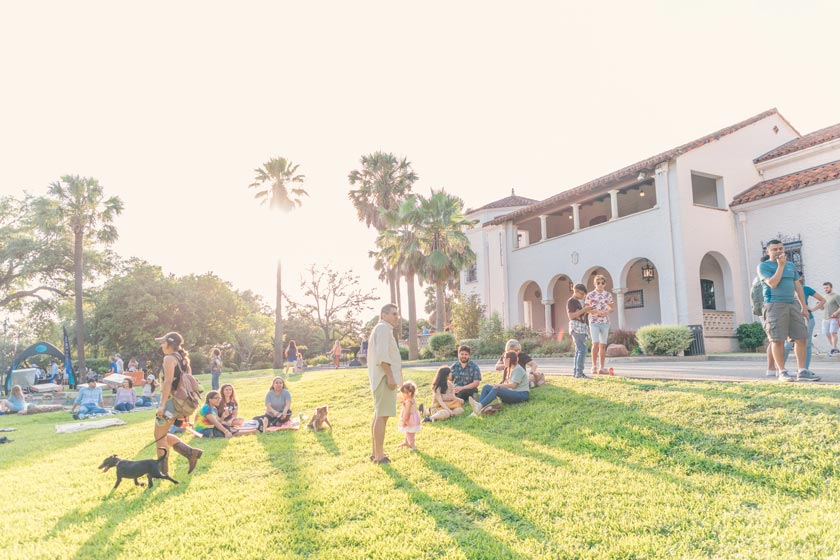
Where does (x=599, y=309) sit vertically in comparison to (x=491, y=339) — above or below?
above

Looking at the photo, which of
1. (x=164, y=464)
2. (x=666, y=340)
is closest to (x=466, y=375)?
(x=164, y=464)

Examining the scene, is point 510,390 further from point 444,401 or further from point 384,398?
point 384,398

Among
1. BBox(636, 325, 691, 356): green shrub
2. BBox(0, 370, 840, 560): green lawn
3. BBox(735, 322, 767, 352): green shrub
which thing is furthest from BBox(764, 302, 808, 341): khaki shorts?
BBox(735, 322, 767, 352): green shrub

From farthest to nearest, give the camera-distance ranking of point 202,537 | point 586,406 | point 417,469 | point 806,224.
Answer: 1. point 806,224
2. point 586,406
3. point 417,469
4. point 202,537

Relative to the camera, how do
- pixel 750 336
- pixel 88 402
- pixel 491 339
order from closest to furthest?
1. pixel 88 402
2. pixel 750 336
3. pixel 491 339

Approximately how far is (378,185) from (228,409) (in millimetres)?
24866

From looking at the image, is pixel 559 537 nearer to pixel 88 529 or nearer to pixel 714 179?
pixel 88 529

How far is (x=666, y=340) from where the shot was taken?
1673 cm

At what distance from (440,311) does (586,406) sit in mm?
21030

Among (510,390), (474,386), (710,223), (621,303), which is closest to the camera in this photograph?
(510,390)

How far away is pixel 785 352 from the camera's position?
818cm

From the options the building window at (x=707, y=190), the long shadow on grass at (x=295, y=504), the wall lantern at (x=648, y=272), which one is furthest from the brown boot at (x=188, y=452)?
the wall lantern at (x=648, y=272)

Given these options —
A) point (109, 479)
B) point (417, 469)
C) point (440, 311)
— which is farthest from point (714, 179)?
point (109, 479)

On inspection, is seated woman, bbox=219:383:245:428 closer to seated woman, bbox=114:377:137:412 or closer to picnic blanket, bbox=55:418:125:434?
picnic blanket, bbox=55:418:125:434
